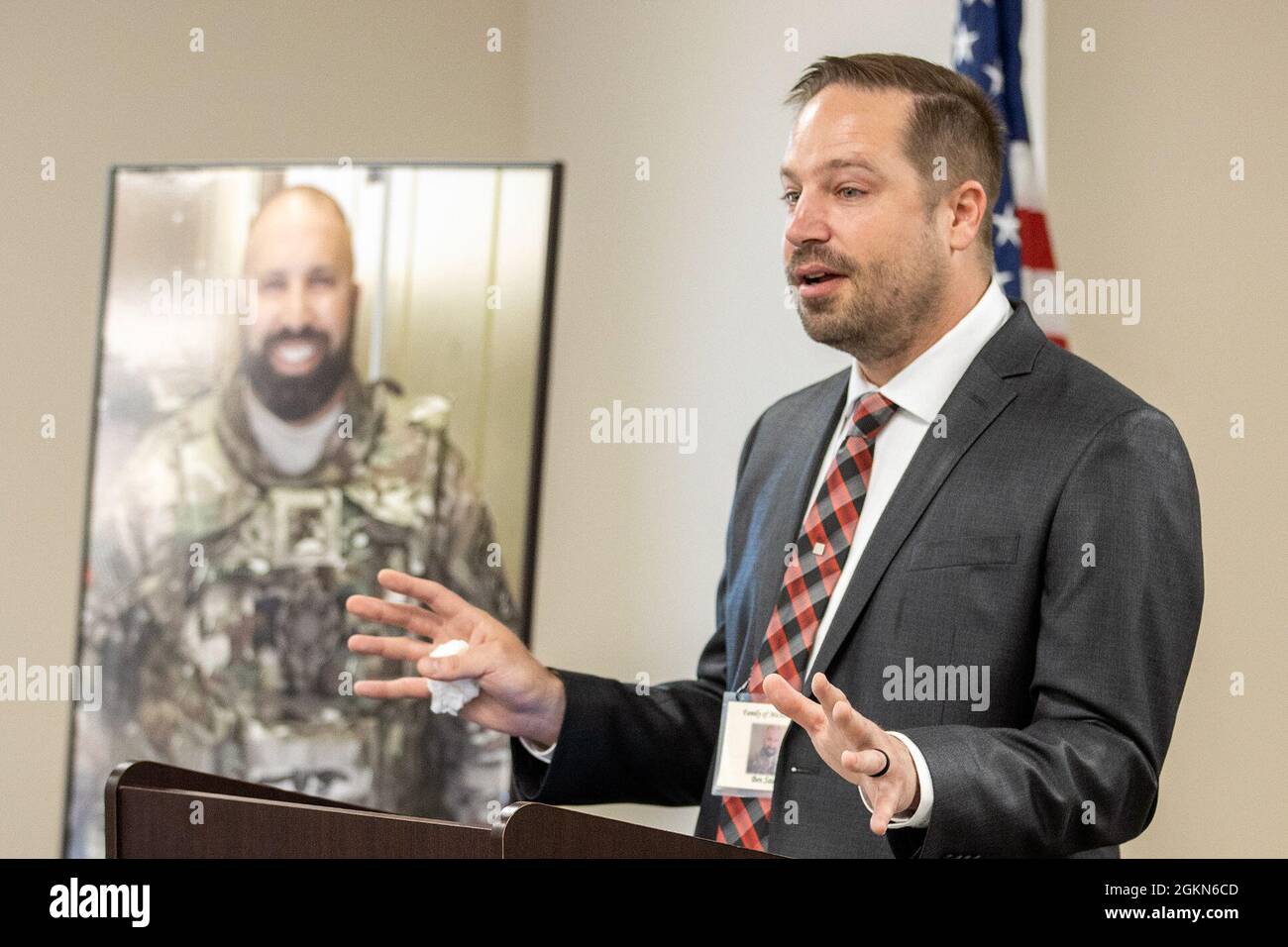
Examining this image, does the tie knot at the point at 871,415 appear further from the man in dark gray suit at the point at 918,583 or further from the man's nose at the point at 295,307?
the man's nose at the point at 295,307

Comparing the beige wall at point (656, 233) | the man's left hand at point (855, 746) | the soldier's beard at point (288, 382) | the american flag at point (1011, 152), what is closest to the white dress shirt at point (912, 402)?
the man's left hand at point (855, 746)

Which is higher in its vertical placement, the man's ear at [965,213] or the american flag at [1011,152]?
the american flag at [1011,152]

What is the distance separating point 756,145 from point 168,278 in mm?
1493

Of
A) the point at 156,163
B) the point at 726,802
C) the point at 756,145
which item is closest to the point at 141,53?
the point at 156,163

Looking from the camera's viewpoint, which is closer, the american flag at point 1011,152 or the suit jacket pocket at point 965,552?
the suit jacket pocket at point 965,552

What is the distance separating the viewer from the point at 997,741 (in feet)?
4.97

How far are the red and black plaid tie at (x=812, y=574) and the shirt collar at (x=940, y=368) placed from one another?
1.4 inches

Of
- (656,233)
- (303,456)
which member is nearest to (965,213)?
(656,233)

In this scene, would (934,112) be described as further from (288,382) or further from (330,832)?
(288,382)

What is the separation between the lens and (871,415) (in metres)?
2.00

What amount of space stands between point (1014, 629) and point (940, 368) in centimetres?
42

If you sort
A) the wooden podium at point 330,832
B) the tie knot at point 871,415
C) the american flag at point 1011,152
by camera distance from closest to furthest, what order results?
the wooden podium at point 330,832
the tie knot at point 871,415
the american flag at point 1011,152

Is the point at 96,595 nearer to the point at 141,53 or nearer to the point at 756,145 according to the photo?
the point at 141,53

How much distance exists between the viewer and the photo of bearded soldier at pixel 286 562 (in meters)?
3.34
